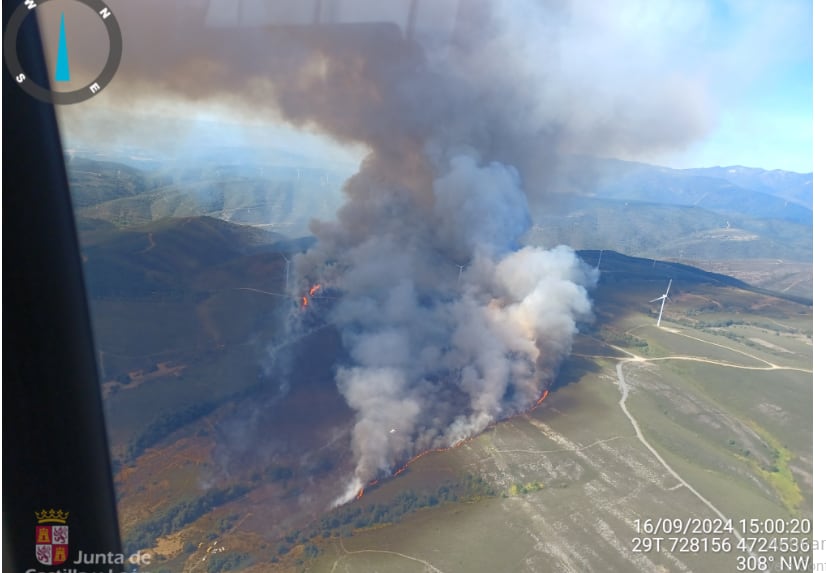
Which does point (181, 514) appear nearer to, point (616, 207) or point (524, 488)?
point (524, 488)

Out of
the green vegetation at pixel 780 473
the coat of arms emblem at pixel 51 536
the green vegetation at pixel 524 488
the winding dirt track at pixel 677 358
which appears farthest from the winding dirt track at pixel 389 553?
the coat of arms emblem at pixel 51 536

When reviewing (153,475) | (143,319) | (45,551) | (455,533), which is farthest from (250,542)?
(143,319)

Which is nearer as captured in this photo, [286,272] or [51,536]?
[51,536]

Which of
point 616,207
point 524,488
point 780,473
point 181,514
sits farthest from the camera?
point 616,207

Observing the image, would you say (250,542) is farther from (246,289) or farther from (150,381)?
(246,289)

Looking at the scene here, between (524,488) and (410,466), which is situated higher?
(524,488)

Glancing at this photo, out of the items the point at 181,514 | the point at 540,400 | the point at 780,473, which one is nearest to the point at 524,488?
the point at 540,400

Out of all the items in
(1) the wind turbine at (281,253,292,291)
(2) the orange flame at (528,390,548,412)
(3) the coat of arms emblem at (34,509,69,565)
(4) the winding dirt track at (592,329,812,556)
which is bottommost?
(2) the orange flame at (528,390,548,412)

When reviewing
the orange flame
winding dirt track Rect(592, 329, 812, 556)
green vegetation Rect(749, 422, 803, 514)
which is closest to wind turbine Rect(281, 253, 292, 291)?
the orange flame

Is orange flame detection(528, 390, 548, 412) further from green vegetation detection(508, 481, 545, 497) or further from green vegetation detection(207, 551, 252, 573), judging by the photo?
green vegetation detection(207, 551, 252, 573)
